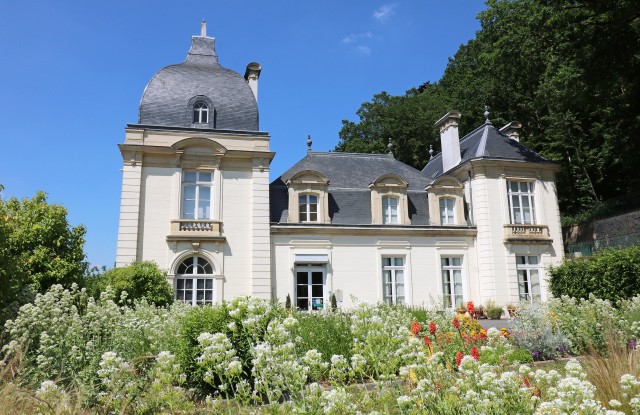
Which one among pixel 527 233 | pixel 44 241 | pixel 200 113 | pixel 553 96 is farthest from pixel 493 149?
pixel 44 241

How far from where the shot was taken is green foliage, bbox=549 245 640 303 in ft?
44.0

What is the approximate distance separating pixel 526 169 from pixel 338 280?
363 inches

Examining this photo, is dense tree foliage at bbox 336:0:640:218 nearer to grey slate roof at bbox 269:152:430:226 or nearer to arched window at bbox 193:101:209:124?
grey slate roof at bbox 269:152:430:226

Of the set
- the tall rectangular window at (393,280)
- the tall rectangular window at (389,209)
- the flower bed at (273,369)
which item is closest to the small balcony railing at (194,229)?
the tall rectangular window at (393,280)

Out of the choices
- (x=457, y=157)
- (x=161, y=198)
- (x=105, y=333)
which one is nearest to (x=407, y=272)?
(x=457, y=157)

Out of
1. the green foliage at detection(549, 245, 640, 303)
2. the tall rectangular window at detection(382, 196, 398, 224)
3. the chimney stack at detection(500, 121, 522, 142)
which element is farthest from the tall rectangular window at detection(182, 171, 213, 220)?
the chimney stack at detection(500, 121, 522, 142)

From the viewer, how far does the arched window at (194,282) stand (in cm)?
1566

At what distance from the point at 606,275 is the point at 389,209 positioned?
7.69 meters

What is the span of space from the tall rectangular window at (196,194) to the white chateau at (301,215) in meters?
0.04

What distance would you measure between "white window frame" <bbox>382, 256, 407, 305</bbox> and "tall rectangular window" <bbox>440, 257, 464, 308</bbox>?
160 centimetres

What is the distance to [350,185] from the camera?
1891cm

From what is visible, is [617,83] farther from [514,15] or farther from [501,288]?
[501,288]

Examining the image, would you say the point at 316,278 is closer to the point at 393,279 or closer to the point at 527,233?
the point at 393,279

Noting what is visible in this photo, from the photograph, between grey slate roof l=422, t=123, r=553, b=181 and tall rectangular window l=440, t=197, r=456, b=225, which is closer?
tall rectangular window l=440, t=197, r=456, b=225
